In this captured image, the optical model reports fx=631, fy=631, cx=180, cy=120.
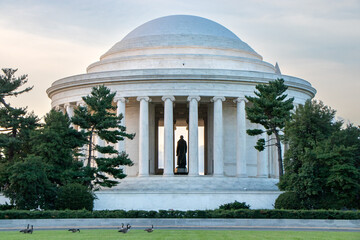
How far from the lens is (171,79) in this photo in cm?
7438

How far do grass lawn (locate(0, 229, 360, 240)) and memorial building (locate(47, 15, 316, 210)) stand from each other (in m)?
28.0

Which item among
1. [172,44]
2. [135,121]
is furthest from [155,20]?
[135,121]

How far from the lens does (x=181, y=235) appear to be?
36719 millimetres

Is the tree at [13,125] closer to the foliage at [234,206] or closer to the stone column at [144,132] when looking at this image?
the stone column at [144,132]

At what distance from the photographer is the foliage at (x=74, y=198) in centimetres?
5403

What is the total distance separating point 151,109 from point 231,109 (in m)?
10.5

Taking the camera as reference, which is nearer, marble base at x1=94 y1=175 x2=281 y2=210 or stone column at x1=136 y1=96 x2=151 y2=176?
marble base at x1=94 y1=175 x2=281 y2=210

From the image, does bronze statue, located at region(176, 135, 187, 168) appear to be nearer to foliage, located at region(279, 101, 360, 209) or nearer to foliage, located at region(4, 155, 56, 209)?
foliage, located at region(279, 101, 360, 209)

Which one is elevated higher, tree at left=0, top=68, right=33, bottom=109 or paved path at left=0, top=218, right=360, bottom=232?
tree at left=0, top=68, right=33, bottom=109

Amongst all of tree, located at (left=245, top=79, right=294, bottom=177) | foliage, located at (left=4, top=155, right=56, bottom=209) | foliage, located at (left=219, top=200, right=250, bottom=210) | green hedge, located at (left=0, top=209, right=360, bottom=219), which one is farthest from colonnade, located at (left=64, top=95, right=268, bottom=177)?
green hedge, located at (left=0, top=209, right=360, bottom=219)

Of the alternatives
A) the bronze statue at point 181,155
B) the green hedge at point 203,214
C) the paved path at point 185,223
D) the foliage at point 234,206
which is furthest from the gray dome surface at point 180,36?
the paved path at point 185,223

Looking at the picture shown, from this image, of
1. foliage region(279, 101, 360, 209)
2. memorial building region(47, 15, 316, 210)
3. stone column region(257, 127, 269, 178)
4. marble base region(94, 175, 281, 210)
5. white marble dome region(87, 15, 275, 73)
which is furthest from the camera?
white marble dome region(87, 15, 275, 73)

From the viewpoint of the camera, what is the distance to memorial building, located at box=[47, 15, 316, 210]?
242 feet

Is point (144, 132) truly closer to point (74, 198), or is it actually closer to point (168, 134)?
point (168, 134)
